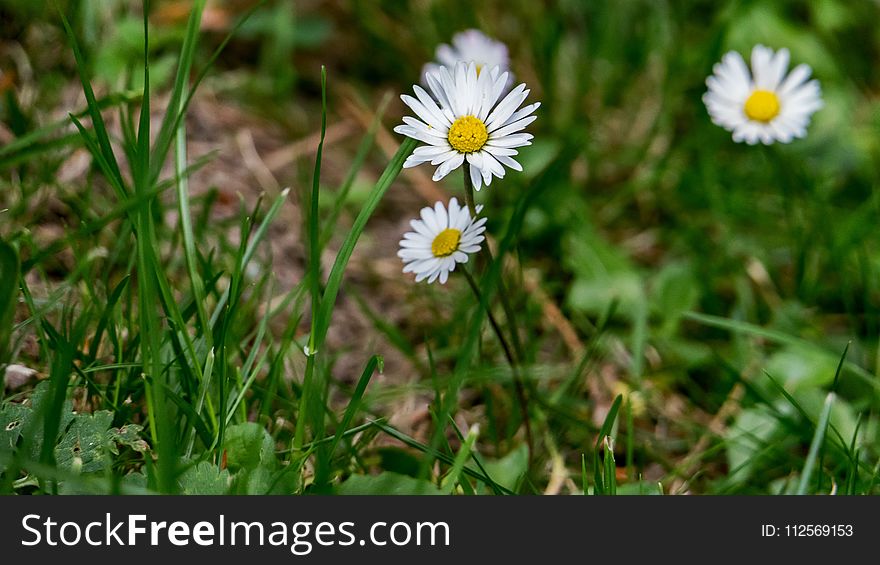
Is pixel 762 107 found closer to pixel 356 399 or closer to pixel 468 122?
pixel 468 122

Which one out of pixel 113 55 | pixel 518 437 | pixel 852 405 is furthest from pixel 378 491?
pixel 113 55

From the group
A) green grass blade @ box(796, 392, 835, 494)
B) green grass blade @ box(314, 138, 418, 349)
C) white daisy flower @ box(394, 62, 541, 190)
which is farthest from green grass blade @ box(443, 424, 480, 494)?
green grass blade @ box(796, 392, 835, 494)

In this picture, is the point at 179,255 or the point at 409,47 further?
the point at 409,47

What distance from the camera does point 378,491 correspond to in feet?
4.68

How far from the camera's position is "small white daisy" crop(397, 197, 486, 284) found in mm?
1461

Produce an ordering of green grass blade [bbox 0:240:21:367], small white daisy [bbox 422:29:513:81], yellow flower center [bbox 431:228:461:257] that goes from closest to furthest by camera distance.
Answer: green grass blade [bbox 0:240:21:367] → yellow flower center [bbox 431:228:461:257] → small white daisy [bbox 422:29:513:81]

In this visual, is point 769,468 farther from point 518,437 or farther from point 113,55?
point 113,55

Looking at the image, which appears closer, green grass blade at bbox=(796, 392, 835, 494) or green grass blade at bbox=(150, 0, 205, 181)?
green grass blade at bbox=(796, 392, 835, 494)

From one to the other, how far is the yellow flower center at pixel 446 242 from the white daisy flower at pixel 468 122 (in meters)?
0.13

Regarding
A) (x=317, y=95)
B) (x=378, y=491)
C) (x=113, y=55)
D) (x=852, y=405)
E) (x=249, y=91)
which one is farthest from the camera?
(x=317, y=95)

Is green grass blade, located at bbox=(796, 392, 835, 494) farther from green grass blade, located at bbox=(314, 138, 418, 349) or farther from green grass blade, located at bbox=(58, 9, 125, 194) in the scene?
green grass blade, located at bbox=(58, 9, 125, 194)

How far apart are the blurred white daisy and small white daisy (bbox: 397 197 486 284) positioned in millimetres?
971

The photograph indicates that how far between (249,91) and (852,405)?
6.74ft

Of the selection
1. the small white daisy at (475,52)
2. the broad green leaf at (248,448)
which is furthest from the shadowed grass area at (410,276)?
the small white daisy at (475,52)
